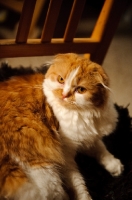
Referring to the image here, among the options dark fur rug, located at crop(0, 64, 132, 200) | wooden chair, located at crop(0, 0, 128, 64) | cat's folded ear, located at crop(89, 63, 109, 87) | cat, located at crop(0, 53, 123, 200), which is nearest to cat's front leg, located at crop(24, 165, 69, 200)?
cat, located at crop(0, 53, 123, 200)

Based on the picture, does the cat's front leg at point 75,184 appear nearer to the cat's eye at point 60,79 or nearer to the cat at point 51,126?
the cat at point 51,126

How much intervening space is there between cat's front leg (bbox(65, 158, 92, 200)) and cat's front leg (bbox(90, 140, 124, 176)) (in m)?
0.17

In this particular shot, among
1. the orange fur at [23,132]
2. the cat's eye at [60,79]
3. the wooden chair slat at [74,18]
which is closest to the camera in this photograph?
the orange fur at [23,132]

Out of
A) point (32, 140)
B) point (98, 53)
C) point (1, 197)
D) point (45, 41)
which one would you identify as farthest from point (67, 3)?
point (1, 197)

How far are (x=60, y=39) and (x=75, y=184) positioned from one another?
2.30ft

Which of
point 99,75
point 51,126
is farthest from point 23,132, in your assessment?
point 99,75

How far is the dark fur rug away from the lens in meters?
1.02

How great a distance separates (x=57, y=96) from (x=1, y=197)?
1.25 feet

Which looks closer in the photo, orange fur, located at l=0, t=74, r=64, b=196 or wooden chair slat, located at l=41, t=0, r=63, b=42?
orange fur, located at l=0, t=74, r=64, b=196

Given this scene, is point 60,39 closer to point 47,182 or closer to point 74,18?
point 74,18

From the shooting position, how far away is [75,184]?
38.5 inches

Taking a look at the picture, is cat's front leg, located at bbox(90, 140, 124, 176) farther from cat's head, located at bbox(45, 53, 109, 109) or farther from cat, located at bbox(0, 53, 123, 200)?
cat's head, located at bbox(45, 53, 109, 109)

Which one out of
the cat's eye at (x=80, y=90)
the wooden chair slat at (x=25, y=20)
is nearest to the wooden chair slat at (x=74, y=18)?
the wooden chair slat at (x=25, y=20)

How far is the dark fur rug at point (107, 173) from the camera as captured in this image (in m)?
1.02
